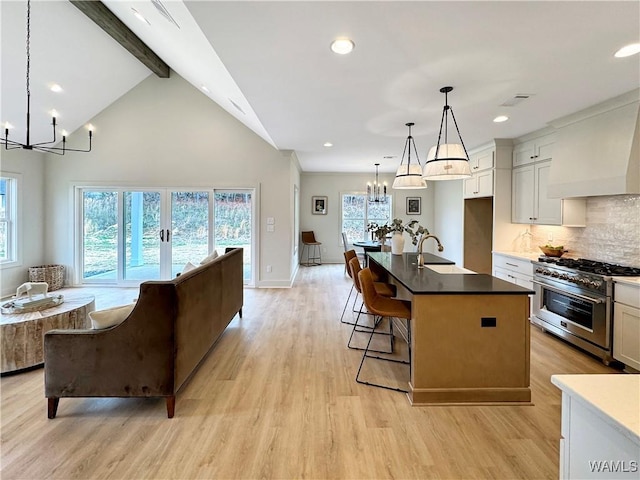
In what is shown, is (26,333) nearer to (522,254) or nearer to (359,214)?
(522,254)

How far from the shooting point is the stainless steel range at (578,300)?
3.02 m

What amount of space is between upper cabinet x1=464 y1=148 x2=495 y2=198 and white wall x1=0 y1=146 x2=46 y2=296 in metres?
7.41

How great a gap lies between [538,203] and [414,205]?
512cm

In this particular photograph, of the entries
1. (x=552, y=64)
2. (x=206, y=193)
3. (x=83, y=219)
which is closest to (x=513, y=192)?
(x=552, y=64)

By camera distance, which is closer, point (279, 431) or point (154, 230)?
point (279, 431)

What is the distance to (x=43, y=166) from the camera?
20.6ft

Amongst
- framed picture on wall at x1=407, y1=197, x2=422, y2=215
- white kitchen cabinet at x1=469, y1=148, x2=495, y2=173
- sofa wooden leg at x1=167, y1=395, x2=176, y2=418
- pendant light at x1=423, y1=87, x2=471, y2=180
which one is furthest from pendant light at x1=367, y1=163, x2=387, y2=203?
sofa wooden leg at x1=167, y1=395, x2=176, y2=418

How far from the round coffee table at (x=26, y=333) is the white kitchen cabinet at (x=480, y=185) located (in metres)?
5.45

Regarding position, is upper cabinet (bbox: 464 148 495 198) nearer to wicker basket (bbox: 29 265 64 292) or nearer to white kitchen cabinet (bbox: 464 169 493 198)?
white kitchen cabinet (bbox: 464 169 493 198)

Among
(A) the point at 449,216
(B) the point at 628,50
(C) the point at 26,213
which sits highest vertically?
(B) the point at 628,50

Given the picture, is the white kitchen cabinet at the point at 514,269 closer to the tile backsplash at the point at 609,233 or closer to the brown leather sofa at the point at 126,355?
the tile backsplash at the point at 609,233

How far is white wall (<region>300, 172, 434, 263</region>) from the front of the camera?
9.51m

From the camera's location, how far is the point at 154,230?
21.0 feet

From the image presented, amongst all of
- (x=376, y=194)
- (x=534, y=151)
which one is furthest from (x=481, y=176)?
(x=376, y=194)
